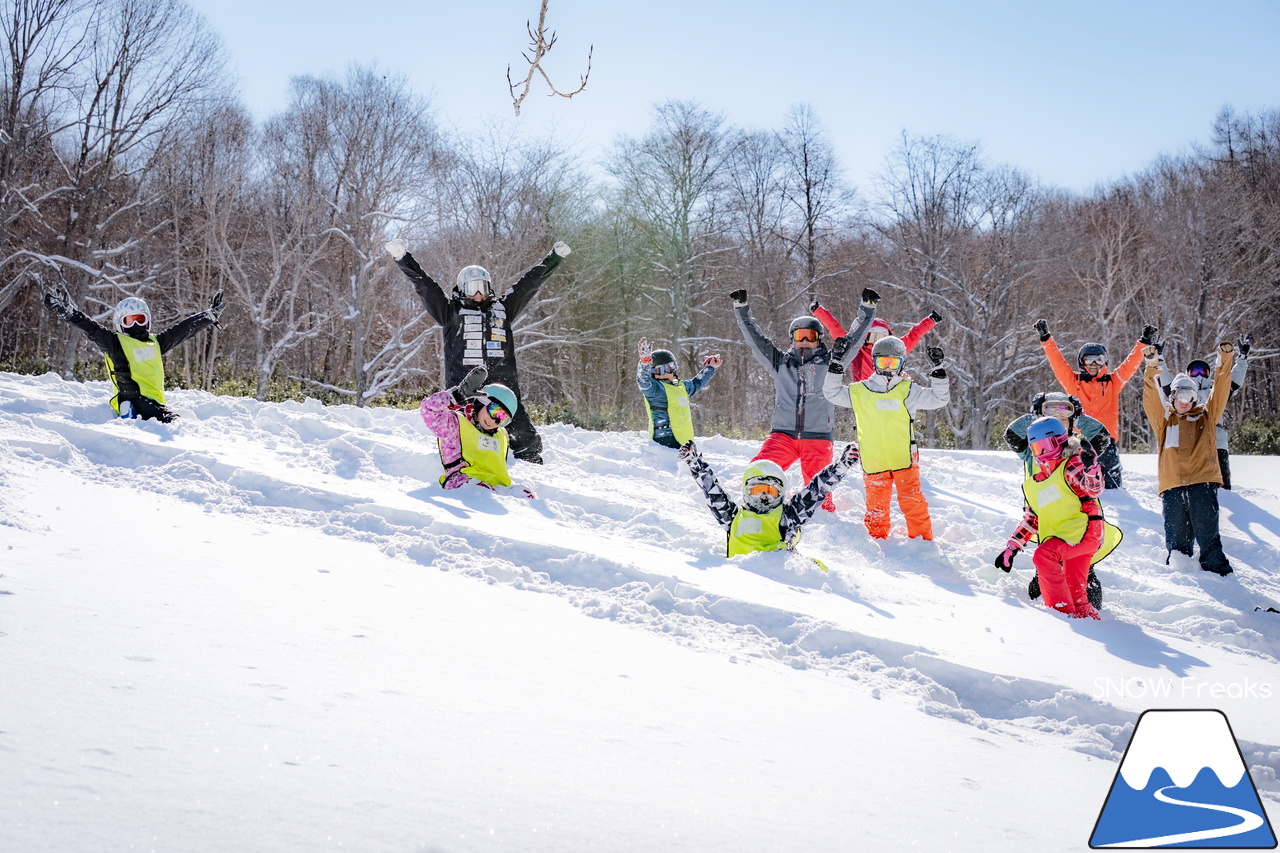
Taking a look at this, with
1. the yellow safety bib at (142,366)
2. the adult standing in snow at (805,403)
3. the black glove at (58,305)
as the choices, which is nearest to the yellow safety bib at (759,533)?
the adult standing in snow at (805,403)

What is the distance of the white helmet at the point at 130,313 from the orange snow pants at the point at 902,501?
25.0 feet

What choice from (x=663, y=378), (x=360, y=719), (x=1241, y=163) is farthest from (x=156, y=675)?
(x=1241, y=163)

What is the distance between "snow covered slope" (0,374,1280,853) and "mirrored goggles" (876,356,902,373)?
4.80ft

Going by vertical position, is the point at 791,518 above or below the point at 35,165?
below

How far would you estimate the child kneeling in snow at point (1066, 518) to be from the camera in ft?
17.9

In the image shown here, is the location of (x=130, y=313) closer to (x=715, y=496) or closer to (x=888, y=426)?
(x=715, y=496)

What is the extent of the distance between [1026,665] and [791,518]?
2.16 m

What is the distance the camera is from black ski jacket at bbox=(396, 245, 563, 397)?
8.90m

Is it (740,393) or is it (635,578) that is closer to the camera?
(635,578)

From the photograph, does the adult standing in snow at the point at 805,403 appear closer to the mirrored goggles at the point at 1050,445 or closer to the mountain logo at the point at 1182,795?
the mirrored goggles at the point at 1050,445

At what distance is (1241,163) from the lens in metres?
27.6

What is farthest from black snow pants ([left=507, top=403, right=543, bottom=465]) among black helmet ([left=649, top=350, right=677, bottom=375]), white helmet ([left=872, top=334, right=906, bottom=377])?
white helmet ([left=872, top=334, right=906, bottom=377])

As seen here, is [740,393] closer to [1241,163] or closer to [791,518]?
[1241,163]

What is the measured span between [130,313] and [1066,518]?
922 cm
